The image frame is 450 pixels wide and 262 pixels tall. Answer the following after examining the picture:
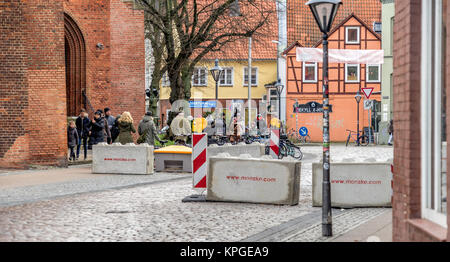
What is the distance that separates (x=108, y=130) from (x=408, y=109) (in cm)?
1703

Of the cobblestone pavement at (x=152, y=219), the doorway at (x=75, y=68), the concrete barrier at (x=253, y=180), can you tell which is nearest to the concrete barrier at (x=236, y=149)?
the cobblestone pavement at (x=152, y=219)

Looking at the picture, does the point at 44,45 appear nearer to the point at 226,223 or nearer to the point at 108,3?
the point at 108,3

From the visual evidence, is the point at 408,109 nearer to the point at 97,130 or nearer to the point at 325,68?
the point at 325,68

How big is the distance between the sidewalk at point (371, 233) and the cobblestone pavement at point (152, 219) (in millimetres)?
224

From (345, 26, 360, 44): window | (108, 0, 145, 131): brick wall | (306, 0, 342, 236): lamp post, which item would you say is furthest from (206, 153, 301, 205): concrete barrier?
(345, 26, 360, 44): window

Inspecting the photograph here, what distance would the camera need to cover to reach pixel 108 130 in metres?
21.8

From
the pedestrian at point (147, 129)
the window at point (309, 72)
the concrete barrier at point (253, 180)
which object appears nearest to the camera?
the concrete barrier at point (253, 180)

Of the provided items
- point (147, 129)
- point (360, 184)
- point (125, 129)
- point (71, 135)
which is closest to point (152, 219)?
point (360, 184)

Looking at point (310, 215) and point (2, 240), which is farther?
point (310, 215)

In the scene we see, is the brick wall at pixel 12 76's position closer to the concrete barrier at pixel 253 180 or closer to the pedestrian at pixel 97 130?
the pedestrian at pixel 97 130

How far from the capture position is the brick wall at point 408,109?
5754mm

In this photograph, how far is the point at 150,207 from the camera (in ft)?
35.7
